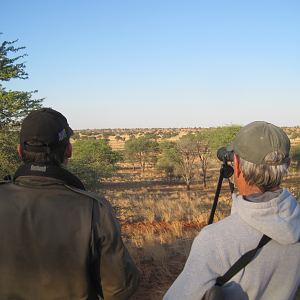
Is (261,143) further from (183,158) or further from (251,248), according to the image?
(183,158)

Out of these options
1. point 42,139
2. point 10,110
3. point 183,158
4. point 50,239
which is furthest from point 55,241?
point 183,158

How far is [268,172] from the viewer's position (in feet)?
4.09

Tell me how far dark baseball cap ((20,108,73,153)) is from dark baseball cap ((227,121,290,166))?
1018 mm

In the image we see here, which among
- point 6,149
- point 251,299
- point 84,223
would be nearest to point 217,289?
point 251,299

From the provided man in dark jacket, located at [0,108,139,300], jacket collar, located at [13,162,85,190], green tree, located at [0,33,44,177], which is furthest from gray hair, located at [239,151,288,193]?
green tree, located at [0,33,44,177]

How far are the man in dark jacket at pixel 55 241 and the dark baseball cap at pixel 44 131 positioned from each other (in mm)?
114

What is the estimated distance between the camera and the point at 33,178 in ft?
4.58

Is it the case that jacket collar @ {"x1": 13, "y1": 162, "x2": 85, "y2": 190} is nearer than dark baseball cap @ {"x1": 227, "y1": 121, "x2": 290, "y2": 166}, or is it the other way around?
dark baseball cap @ {"x1": 227, "y1": 121, "x2": 290, "y2": 166}

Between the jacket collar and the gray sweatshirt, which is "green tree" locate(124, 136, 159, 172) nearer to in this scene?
the jacket collar

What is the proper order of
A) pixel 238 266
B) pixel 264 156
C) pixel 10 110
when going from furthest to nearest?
pixel 10 110 < pixel 264 156 < pixel 238 266

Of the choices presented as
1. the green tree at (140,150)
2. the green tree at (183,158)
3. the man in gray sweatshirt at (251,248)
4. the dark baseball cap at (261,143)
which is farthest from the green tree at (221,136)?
the man in gray sweatshirt at (251,248)

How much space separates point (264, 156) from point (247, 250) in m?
0.44

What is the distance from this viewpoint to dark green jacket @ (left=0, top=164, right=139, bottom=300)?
4.29 ft

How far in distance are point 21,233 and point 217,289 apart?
97cm
